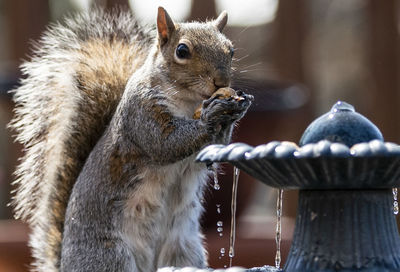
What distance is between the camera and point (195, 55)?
1.58 m

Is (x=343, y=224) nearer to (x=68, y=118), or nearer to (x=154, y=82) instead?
(x=154, y=82)

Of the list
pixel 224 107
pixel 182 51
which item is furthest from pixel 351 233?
pixel 182 51

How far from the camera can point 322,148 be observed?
3.02ft

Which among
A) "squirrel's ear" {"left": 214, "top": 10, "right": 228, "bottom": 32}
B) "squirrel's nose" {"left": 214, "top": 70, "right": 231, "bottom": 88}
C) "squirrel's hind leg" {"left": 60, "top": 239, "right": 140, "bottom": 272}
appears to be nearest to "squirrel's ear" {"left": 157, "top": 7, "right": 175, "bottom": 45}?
"squirrel's ear" {"left": 214, "top": 10, "right": 228, "bottom": 32}

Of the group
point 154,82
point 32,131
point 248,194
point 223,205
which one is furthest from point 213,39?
point 248,194

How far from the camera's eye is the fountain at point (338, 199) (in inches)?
39.8

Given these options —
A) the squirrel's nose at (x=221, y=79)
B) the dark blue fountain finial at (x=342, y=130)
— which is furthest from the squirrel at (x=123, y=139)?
the dark blue fountain finial at (x=342, y=130)

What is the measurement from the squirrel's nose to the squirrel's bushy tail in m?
0.42

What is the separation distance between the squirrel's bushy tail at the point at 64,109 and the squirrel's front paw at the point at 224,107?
0.48 meters

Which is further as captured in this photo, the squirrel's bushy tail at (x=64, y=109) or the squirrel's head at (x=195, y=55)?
the squirrel's bushy tail at (x=64, y=109)

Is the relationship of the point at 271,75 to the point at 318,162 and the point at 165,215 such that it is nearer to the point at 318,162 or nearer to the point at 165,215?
the point at 165,215

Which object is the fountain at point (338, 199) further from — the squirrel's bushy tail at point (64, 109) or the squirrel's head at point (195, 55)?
the squirrel's bushy tail at point (64, 109)

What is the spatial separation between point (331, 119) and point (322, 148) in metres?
0.18

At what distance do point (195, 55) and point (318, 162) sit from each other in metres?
0.66
